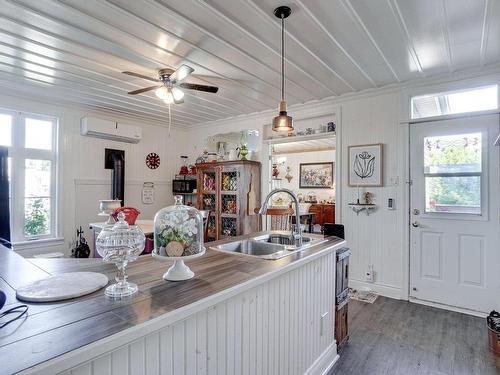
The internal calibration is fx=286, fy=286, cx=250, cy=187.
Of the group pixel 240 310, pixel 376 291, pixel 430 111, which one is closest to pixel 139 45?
pixel 240 310

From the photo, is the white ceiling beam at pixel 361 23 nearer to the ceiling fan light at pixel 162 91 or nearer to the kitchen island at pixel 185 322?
the kitchen island at pixel 185 322

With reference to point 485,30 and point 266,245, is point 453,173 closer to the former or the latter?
point 485,30

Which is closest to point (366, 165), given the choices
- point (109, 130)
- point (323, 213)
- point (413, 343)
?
point (413, 343)

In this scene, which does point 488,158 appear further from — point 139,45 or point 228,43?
point 139,45

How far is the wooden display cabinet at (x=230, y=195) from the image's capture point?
448 cm

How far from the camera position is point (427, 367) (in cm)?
210

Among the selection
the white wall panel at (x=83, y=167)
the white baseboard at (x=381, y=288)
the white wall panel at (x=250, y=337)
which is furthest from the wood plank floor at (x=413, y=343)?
the white wall panel at (x=83, y=167)

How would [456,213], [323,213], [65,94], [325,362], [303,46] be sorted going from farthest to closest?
[323,213]
[65,94]
[456,213]
[303,46]
[325,362]

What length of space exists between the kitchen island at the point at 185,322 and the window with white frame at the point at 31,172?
104 inches

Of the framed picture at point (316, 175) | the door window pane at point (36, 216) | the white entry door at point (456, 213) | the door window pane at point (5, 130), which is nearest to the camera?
the white entry door at point (456, 213)

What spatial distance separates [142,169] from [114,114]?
1.04 m

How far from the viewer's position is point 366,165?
3.64 meters

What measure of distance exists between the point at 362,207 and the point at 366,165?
537mm

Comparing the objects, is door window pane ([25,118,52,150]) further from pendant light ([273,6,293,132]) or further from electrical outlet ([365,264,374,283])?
electrical outlet ([365,264,374,283])
